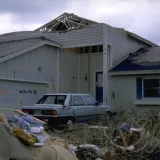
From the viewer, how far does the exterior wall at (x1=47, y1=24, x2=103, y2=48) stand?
19062mm

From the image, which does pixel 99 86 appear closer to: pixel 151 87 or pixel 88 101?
pixel 151 87

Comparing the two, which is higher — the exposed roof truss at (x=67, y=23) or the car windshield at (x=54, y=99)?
the exposed roof truss at (x=67, y=23)

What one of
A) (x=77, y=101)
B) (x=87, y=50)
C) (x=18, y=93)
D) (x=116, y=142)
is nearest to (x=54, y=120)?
(x=77, y=101)

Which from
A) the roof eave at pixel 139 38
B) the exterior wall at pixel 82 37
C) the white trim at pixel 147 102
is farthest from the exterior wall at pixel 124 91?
the roof eave at pixel 139 38

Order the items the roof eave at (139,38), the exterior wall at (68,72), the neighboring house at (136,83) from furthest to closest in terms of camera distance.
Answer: the roof eave at (139,38)
the exterior wall at (68,72)
the neighboring house at (136,83)

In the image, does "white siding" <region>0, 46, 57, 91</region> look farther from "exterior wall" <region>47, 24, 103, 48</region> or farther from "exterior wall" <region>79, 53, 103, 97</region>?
"exterior wall" <region>79, 53, 103, 97</region>

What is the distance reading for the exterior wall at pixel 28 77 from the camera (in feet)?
53.1

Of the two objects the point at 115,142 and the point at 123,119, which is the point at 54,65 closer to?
the point at 123,119

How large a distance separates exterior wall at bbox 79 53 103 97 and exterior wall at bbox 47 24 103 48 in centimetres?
174

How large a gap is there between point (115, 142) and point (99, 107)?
7.01 m

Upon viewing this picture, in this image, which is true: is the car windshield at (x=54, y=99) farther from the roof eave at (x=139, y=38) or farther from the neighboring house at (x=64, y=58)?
the roof eave at (x=139, y=38)

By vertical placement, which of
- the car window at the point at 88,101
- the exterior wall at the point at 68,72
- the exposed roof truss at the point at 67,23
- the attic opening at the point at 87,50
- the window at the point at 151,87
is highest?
the exposed roof truss at the point at 67,23

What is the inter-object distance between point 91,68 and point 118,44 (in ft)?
7.38

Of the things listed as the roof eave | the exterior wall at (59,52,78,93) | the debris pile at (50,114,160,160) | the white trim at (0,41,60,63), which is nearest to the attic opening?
the exterior wall at (59,52,78,93)
